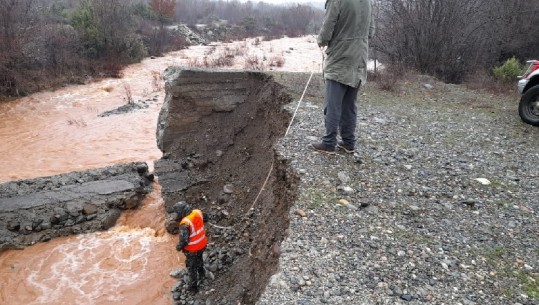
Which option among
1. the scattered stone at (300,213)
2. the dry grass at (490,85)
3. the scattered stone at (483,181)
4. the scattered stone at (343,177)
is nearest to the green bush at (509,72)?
the dry grass at (490,85)

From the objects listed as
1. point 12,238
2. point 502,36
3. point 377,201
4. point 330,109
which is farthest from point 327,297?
point 502,36

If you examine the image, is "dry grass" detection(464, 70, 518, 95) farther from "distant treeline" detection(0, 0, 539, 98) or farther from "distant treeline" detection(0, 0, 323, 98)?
"distant treeline" detection(0, 0, 323, 98)

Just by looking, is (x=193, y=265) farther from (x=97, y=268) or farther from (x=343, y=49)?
(x=343, y=49)

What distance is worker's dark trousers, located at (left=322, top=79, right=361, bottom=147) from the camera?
4.77 meters

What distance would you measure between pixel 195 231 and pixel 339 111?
7.88 ft

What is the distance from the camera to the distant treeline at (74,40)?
16797mm

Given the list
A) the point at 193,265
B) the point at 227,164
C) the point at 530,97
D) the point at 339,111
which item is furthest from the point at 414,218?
the point at 530,97

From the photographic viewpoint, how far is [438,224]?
3.99 m

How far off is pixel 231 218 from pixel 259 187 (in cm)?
67

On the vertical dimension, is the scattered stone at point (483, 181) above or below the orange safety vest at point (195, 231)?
above

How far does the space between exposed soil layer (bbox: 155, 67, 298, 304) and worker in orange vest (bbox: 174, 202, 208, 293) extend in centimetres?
19

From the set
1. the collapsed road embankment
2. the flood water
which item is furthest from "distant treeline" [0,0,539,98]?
the collapsed road embankment

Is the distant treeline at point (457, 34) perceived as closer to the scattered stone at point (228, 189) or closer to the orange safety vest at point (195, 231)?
the scattered stone at point (228, 189)

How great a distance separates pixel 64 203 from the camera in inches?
280
